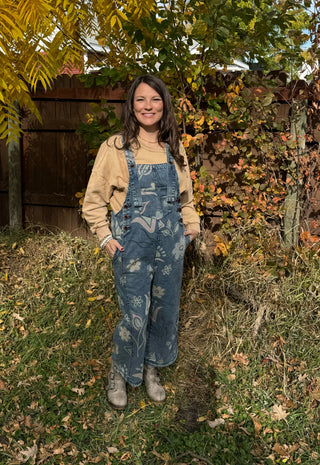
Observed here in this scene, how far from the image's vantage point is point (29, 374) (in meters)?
3.14

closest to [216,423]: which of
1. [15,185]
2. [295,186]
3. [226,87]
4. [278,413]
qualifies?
[278,413]

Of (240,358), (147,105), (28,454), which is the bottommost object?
(28,454)

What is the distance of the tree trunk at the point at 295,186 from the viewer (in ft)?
12.7

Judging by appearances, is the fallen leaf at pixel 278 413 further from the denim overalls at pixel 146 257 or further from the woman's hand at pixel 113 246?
the woman's hand at pixel 113 246

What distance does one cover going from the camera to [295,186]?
13.1 feet

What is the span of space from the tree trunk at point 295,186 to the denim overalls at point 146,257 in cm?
173

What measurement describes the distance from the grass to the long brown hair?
1497mm

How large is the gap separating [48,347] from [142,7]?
276cm

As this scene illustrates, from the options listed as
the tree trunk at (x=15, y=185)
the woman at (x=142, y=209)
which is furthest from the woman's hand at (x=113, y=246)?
the tree trunk at (x=15, y=185)

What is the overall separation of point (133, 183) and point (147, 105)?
0.46 meters

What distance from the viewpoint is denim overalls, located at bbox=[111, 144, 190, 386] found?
2.43 meters

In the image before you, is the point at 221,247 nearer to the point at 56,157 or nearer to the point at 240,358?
the point at 240,358

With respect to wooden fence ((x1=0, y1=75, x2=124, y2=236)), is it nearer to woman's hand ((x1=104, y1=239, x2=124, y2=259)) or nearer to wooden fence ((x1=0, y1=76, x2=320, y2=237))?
wooden fence ((x1=0, y1=76, x2=320, y2=237))

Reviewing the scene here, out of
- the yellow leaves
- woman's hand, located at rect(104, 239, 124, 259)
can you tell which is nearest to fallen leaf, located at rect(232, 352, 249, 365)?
the yellow leaves
